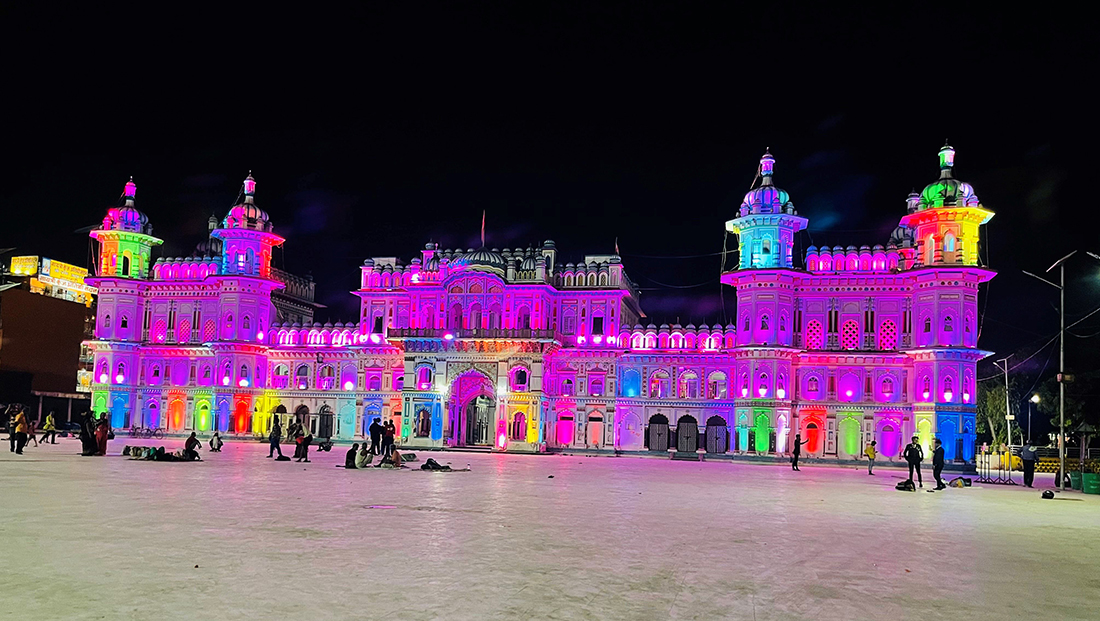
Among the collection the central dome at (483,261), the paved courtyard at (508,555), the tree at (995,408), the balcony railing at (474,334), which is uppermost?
the central dome at (483,261)

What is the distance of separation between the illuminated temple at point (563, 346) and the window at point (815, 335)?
0.13 metres

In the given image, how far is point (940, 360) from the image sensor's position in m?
57.6

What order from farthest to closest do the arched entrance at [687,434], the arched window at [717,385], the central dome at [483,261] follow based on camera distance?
1. the central dome at [483,261]
2. the arched entrance at [687,434]
3. the arched window at [717,385]

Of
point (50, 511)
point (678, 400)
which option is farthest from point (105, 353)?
point (50, 511)

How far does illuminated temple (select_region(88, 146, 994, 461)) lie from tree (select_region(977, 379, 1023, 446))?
10131mm

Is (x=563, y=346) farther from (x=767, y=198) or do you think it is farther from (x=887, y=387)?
(x=887, y=387)

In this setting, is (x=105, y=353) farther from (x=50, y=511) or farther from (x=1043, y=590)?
(x=1043, y=590)

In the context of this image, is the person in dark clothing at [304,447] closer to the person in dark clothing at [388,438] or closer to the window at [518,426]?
the person in dark clothing at [388,438]

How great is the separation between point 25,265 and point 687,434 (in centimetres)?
6690

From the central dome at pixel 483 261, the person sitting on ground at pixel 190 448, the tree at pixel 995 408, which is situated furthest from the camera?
the central dome at pixel 483 261

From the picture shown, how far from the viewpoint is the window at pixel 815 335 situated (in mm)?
62188

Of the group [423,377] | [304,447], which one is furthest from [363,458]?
[423,377]

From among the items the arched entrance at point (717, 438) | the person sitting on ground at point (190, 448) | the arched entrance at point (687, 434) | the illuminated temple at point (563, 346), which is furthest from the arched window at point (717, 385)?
the person sitting on ground at point (190, 448)

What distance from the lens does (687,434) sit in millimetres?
65062
